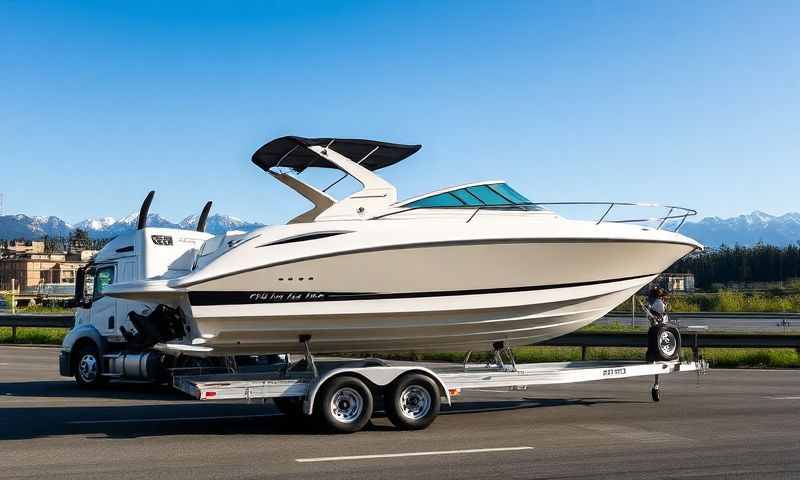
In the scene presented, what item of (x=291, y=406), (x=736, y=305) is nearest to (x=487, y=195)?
(x=291, y=406)

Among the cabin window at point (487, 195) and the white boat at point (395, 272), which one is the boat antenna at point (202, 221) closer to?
the white boat at point (395, 272)

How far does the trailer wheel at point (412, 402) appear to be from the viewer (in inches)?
395

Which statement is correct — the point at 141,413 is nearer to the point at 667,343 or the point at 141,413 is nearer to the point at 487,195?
the point at 487,195

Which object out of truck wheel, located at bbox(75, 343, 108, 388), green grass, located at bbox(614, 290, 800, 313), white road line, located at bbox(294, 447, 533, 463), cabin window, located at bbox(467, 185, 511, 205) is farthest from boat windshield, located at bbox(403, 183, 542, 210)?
green grass, located at bbox(614, 290, 800, 313)

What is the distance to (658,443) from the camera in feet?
30.1

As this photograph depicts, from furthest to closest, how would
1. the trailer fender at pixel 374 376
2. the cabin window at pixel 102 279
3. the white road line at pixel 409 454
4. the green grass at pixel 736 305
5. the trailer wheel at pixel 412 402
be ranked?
the green grass at pixel 736 305 → the cabin window at pixel 102 279 → the trailer wheel at pixel 412 402 → the trailer fender at pixel 374 376 → the white road line at pixel 409 454

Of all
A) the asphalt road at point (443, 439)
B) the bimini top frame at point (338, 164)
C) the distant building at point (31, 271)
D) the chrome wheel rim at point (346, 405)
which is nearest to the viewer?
the asphalt road at point (443, 439)

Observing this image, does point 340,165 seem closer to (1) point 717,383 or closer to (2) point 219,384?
(2) point 219,384

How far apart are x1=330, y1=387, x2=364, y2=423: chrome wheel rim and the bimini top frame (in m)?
2.13

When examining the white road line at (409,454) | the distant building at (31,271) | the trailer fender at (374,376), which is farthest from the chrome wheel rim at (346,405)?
the distant building at (31,271)

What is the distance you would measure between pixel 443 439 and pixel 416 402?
75 cm

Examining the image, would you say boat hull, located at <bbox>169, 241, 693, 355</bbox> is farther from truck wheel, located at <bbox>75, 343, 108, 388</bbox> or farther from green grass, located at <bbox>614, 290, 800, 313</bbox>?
green grass, located at <bbox>614, 290, 800, 313</bbox>

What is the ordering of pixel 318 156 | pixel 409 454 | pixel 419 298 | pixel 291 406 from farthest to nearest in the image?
1. pixel 318 156
2. pixel 291 406
3. pixel 419 298
4. pixel 409 454

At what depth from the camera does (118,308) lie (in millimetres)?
15281
